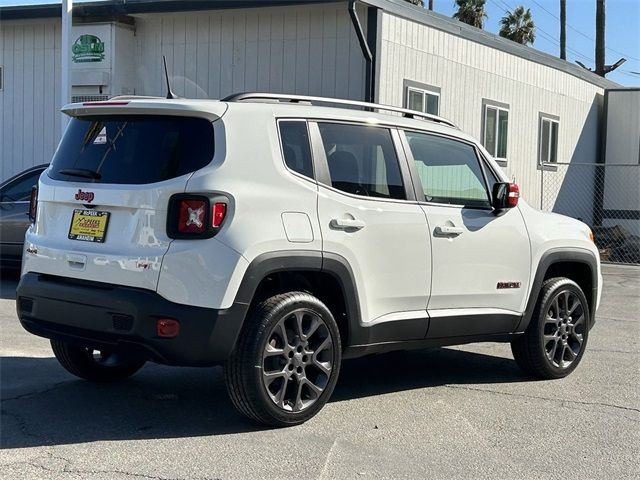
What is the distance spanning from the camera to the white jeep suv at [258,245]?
182 inches

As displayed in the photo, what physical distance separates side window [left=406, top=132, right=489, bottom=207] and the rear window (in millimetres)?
1707

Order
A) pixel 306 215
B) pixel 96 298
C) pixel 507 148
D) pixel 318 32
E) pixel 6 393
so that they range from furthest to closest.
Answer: pixel 507 148, pixel 318 32, pixel 6 393, pixel 306 215, pixel 96 298

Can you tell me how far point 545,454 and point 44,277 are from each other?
122 inches

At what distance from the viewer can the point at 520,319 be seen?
6.36 m

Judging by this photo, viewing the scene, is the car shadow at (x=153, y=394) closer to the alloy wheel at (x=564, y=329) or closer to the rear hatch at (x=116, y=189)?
the alloy wheel at (x=564, y=329)

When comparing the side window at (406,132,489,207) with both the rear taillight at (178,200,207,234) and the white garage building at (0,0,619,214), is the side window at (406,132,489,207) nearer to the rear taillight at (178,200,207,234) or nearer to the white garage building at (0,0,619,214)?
the rear taillight at (178,200,207,234)

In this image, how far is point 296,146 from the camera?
17.1ft

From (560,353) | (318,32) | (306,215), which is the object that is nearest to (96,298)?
(306,215)

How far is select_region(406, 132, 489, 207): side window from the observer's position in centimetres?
590

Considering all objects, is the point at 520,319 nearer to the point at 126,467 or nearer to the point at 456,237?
the point at 456,237

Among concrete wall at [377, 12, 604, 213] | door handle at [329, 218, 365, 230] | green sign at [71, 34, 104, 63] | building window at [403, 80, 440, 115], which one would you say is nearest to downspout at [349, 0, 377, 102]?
concrete wall at [377, 12, 604, 213]

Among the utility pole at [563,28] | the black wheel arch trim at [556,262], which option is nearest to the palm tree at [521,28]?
the utility pole at [563,28]

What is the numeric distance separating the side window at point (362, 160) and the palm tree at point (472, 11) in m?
40.9

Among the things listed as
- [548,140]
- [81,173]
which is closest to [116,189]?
[81,173]
